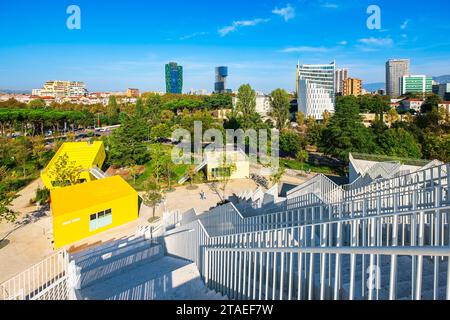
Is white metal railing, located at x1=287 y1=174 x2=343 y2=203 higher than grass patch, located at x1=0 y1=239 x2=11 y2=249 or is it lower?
higher

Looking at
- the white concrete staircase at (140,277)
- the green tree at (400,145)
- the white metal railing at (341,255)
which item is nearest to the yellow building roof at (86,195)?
the white concrete staircase at (140,277)

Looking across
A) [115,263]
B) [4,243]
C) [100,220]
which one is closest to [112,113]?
[100,220]

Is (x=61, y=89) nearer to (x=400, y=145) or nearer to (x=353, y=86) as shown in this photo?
(x=353, y=86)

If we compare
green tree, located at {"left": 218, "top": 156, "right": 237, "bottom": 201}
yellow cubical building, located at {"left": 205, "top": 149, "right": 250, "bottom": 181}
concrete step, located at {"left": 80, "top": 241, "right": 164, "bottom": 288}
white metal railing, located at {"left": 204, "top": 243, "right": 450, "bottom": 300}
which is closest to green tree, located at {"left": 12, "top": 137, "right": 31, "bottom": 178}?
yellow cubical building, located at {"left": 205, "top": 149, "right": 250, "bottom": 181}

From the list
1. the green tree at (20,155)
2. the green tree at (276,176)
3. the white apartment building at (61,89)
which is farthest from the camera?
the white apartment building at (61,89)

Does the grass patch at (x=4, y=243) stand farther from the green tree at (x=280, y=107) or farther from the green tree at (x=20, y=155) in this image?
the green tree at (x=280, y=107)

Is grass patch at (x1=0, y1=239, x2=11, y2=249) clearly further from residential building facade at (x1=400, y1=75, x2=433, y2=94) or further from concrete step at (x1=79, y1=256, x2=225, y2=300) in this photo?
residential building facade at (x1=400, y1=75, x2=433, y2=94)
